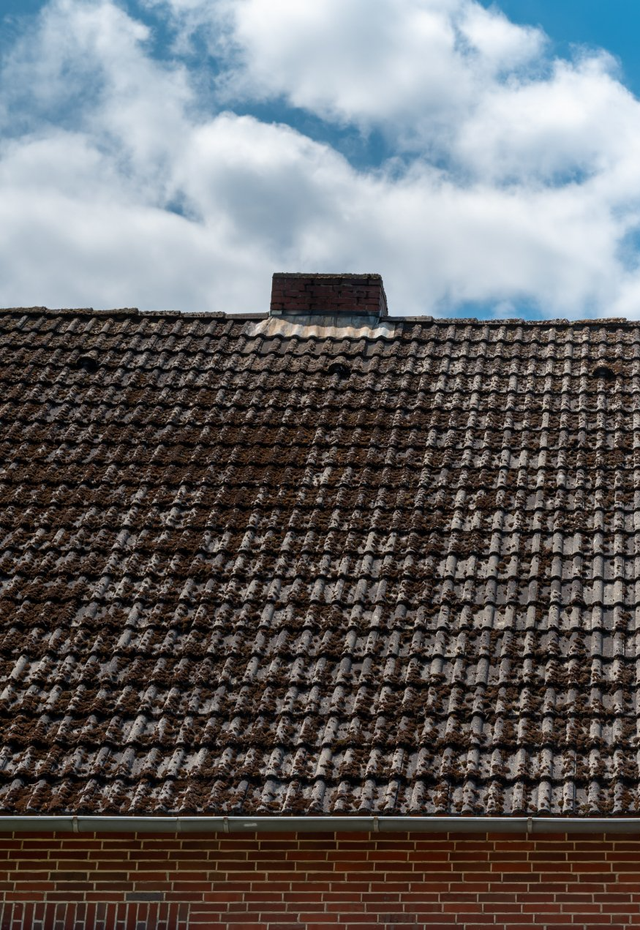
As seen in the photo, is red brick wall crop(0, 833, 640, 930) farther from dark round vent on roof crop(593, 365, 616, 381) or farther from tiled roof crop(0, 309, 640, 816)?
dark round vent on roof crop(593, 365, 616, 381)

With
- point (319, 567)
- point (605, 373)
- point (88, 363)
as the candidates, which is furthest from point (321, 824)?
point (88, 363)

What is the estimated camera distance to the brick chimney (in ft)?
35.8

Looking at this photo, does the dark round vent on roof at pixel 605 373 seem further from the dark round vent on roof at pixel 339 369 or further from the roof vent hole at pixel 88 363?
the roof vent hole at pixel 88 363

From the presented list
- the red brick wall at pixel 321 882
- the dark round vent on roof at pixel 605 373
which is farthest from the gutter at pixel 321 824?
the dark round vent on roof at pixel 605 373

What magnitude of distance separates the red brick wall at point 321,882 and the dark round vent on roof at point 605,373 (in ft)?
14.7

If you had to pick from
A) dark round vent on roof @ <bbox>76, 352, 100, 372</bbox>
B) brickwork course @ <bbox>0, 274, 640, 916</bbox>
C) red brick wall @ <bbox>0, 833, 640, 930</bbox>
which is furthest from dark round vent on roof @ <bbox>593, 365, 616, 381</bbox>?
red brick wall @ <bbox>0, 833, 640, 930</bbox>

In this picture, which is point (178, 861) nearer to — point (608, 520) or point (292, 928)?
point (292, 928)

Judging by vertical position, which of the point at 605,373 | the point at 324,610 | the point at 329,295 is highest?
the point at 329,295

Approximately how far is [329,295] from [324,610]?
450 cm

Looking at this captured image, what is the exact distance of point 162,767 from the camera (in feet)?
20.7

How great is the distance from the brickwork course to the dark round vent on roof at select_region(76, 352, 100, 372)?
0.04 metres

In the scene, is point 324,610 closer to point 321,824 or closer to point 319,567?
point 319,567

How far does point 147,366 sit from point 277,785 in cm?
485

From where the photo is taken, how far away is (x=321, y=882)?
20.1 ft
